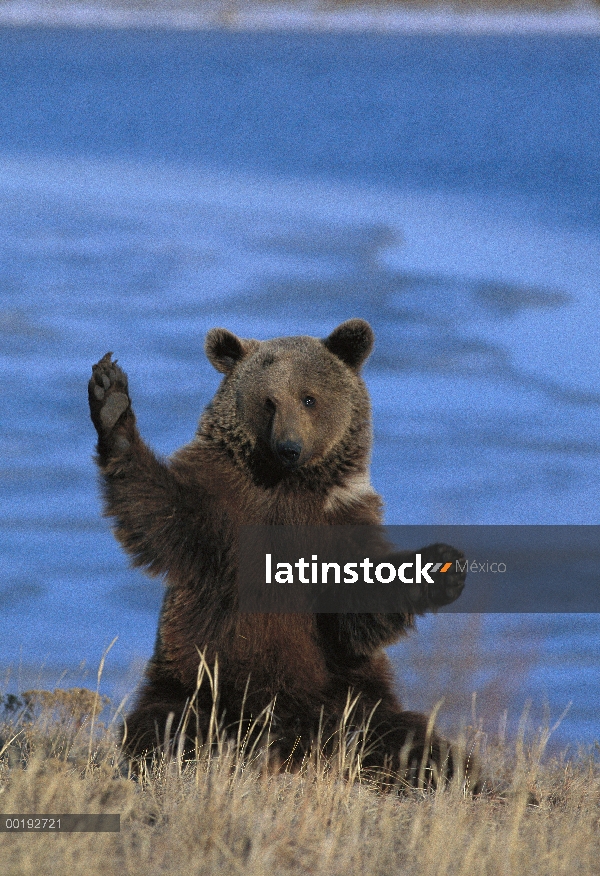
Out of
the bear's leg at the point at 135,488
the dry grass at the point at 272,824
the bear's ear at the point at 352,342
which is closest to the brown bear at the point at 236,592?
the bear's leg at the point at 135,488

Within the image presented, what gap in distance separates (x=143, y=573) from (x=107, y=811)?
1867mm

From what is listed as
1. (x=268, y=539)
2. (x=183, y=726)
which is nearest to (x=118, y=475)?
(x=268, y=539)

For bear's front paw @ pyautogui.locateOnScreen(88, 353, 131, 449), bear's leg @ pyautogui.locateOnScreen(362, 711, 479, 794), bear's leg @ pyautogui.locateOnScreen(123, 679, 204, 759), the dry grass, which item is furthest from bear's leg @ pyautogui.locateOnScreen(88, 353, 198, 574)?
bear's leg @ pyautogui.locateOnScreen(362, 711, 479, 794)

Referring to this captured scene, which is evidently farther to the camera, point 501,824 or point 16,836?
point 501,824

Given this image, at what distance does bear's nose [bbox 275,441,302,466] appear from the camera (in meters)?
6.69

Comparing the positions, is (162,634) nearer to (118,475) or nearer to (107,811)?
(118,475)

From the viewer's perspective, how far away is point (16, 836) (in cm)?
454

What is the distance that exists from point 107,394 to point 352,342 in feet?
6.00

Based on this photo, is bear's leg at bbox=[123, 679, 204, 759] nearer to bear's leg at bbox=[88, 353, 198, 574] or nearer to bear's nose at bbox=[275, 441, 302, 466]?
bear's leg at bbox=[88, 353, 198, 574]

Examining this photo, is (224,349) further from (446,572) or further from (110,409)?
(446,572)

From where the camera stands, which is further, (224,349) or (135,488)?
(224,349)

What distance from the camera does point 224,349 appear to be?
24.0 ft

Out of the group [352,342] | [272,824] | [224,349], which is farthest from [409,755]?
[224,349]

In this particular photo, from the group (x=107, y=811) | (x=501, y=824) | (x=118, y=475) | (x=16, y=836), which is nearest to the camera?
(x=16, y=836)
